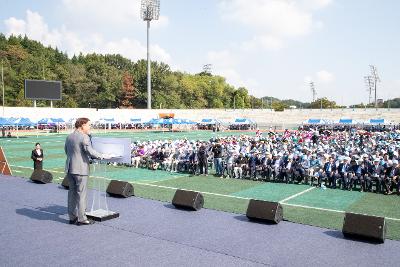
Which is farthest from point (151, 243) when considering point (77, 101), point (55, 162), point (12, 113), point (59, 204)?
point (77, 101)

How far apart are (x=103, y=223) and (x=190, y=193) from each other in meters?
2.70

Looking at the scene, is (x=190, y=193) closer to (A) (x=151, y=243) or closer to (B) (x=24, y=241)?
(A) (x=151, y=243)

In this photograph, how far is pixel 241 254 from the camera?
7012mm

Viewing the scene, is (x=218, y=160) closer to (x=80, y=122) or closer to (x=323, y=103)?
(x=80, y=122)

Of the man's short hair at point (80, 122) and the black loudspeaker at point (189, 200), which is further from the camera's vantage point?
the black loudspeaker at point (189, 200)

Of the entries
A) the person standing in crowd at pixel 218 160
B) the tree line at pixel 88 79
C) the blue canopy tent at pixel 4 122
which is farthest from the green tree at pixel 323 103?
the person standing in crowd at pixel 218 160

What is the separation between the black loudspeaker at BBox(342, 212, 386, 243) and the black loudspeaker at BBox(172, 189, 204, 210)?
4.02m

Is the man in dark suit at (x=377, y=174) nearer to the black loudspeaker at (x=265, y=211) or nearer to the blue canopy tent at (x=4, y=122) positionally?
the black loudspeaker at (x=265, y=211)

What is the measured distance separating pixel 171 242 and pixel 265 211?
2818 millimetres

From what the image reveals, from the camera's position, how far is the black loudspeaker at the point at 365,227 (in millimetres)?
7742

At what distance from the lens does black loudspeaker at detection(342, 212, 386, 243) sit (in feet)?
25.4

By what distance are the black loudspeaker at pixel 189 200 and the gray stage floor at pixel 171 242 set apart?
230 millimetres

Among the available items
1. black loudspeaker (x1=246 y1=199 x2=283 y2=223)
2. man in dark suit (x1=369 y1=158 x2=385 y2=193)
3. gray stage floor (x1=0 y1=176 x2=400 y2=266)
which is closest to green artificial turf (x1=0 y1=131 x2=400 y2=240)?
man in dark suit (x1=369 y1=158 x2=385 y2=193)

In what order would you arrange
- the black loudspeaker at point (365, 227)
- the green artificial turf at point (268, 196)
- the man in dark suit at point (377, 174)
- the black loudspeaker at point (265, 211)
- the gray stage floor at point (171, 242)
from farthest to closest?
the man in dark suit at point (377, 174)
the green artificial turf at point (268, 196)
the black loudspeaker at point (265, 211)
the black loudspeaker at point (365, 227)
the gray stage floor at point (171, 242)
